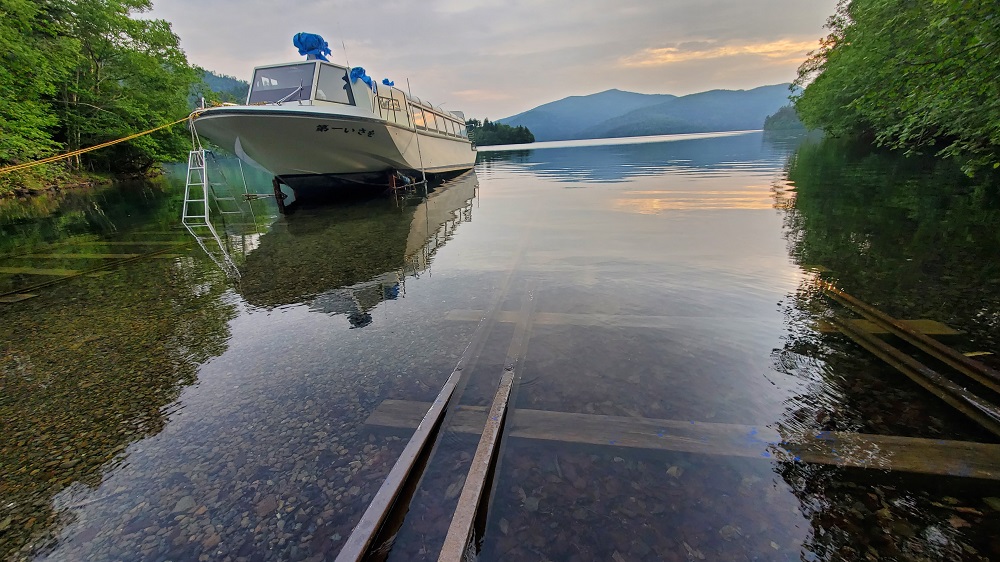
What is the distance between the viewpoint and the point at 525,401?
11.2ft

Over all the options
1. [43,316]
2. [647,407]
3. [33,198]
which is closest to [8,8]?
[33,198]

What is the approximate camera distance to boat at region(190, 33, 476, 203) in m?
12.4

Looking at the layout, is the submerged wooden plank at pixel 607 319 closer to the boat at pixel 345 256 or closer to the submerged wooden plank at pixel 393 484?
the boat at pixel 345 256

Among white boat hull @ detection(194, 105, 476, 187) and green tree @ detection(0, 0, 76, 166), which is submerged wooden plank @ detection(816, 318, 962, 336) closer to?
white boat hull @ detection(194, 105, 476, 187)

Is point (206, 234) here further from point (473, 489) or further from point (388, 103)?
point (473, 489)

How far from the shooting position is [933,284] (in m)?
5.52

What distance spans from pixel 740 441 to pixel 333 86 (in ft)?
54.6

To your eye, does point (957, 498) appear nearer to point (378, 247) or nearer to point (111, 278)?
point (378, 247)

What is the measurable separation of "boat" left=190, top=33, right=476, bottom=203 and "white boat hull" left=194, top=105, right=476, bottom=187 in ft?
0.08

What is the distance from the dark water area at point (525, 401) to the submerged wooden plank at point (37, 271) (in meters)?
0.08

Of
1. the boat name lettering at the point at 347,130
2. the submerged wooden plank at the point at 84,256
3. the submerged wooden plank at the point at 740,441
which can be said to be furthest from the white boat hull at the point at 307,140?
the submerged wooden plank at the point at 740,441

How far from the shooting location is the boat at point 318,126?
1236 centimetres

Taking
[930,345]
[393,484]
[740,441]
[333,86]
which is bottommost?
[740,441]

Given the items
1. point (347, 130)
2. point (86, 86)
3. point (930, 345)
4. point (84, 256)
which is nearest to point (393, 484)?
point (930, 345)
